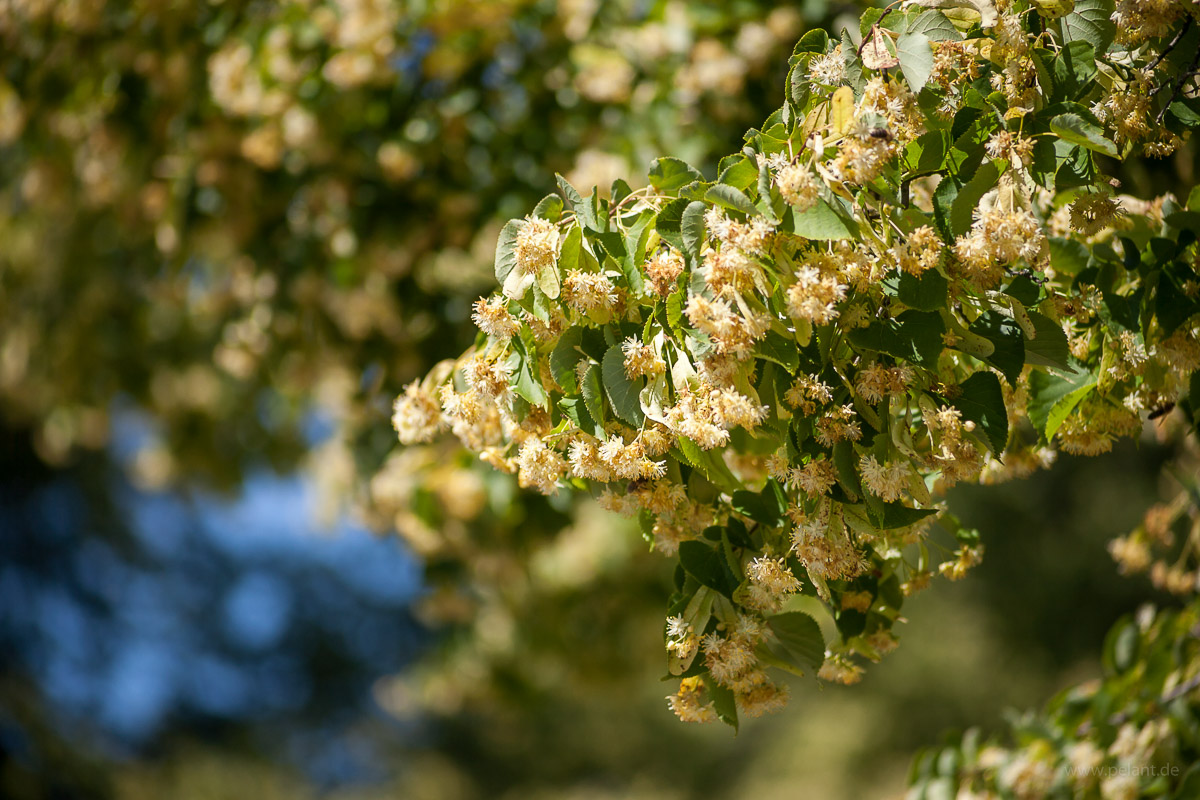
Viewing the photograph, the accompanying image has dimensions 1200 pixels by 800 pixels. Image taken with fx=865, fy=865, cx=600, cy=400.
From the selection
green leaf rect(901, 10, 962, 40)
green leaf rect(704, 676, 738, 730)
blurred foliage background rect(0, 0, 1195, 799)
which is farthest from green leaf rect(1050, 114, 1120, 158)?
blurred foliage background rect(0, 0, 1195, 799)

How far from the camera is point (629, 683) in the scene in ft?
11.2

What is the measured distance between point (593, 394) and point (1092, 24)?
487mm

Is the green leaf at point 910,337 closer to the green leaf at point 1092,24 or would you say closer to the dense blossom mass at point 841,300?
the dense blossom mass at point 841,300

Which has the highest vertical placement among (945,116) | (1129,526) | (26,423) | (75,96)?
(26,423)

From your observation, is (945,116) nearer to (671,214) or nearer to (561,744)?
(671,214)

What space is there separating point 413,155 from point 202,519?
814 cm

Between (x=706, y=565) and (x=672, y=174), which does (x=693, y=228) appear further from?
(x=706, y=565)

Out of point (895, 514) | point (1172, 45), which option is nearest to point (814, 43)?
point (1172, 45)

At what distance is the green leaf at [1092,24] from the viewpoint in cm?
67

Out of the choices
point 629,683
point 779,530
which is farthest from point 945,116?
point 629,683

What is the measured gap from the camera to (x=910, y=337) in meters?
0.63

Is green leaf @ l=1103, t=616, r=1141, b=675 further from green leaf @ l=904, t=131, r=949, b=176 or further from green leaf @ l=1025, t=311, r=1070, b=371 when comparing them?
green leaf @ l=904, t=131, r=949, b=176

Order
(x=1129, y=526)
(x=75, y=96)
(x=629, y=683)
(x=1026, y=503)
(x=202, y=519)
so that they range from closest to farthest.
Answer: (x=75, y=96)
(x=629, y=683)
(x=1129, y=526)
(x=1026, y=503)
(x=202, y=519)

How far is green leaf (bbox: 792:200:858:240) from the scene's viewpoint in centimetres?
59
